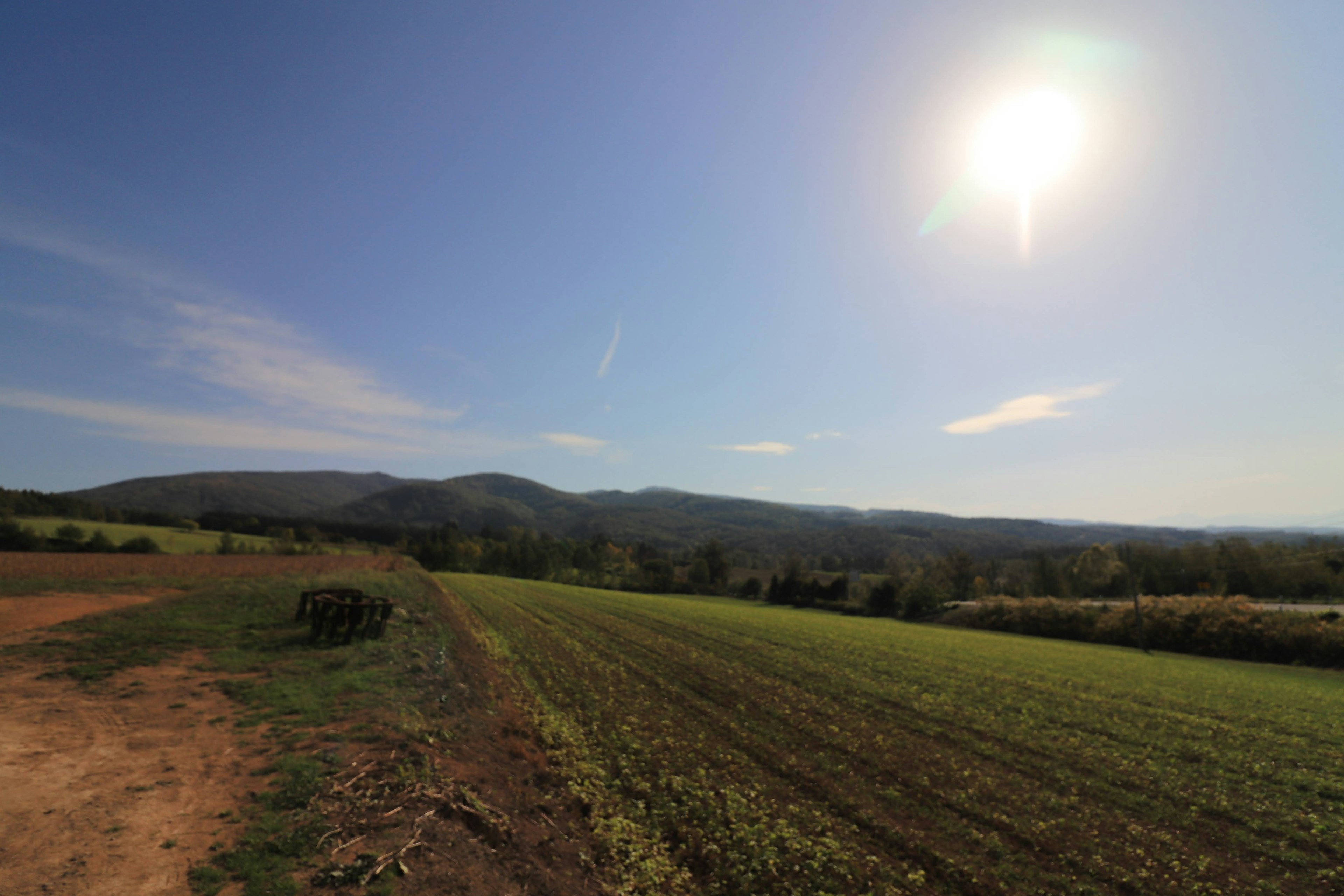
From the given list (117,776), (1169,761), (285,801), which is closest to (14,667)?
(117,776)

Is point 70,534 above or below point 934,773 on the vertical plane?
above

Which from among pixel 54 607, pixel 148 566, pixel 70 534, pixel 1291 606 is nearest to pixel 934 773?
pixel 54 607

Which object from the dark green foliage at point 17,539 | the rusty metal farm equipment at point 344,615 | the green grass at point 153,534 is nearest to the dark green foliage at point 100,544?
the green grass at point 153,534

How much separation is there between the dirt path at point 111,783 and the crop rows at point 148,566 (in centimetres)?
2939

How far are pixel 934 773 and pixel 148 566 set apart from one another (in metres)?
51.8

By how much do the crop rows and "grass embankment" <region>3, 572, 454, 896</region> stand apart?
14785 mm

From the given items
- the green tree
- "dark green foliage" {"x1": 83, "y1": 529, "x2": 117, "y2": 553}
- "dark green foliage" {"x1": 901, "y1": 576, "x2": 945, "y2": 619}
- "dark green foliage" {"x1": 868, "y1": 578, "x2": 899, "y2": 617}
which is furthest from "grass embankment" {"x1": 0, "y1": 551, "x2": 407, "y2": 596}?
"dark green foliage" {"x1": 901, "y1": 576, "x2": 945, "y2": 619}

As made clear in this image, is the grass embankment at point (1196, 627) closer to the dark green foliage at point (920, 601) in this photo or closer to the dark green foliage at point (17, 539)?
the dark green foliage at point (920, 601)

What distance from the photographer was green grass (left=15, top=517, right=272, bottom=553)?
6556cm

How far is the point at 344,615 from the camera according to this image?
20844 mm

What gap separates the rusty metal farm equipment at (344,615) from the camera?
778 inches

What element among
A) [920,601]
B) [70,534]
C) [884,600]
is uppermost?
[70,534]

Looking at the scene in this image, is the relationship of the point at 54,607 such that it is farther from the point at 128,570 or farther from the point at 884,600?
the point at 884,600

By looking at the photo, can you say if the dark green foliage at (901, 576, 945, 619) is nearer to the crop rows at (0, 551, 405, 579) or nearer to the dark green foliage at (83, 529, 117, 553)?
the crop rows at (0, 551, 405, 579)
